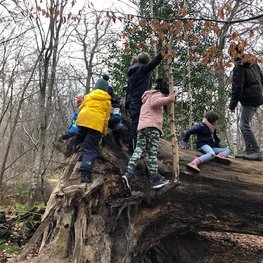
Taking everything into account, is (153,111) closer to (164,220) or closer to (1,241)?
(164,220)

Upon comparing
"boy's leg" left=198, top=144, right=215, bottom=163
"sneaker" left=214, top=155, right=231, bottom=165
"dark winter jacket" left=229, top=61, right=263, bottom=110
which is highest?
"dark winter jacket" left=229, top=61, right=263, bottom=110

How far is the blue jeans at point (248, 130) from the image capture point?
20.6 ft

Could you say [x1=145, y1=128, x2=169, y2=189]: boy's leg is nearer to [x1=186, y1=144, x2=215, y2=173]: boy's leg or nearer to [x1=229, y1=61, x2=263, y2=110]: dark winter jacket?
[x1=186, y1=144, x2=215, y2=173]: boy's leg

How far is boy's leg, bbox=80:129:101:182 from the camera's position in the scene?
5.05m

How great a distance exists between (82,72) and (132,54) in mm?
11524

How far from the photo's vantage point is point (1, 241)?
673 centimetres

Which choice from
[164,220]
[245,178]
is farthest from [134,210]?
[245,178]

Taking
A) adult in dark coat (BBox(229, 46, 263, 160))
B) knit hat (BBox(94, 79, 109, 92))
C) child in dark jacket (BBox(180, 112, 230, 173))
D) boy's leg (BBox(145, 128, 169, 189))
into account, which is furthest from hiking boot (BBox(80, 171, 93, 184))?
adult in dark coat (BBox(229, 46, 263, 160))

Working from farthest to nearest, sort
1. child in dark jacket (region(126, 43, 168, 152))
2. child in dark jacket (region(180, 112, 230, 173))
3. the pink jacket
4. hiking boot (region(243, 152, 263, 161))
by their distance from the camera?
hiking boot (region(243, 152, 263, 161)) < child in dark jacket (region(180, 112, 230, 173)) < child in dark jacket (region(126, 43, 168, 152)) < the pink jacket

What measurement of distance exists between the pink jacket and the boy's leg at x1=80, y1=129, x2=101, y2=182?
2.41 ft

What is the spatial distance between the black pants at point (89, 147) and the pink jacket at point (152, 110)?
28.8 inches

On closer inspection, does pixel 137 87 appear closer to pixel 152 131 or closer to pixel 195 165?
pixel 152 131

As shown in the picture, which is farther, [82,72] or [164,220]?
[82,72]

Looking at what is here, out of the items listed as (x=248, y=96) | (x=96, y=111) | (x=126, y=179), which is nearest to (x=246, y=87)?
(x=248, y=96)
